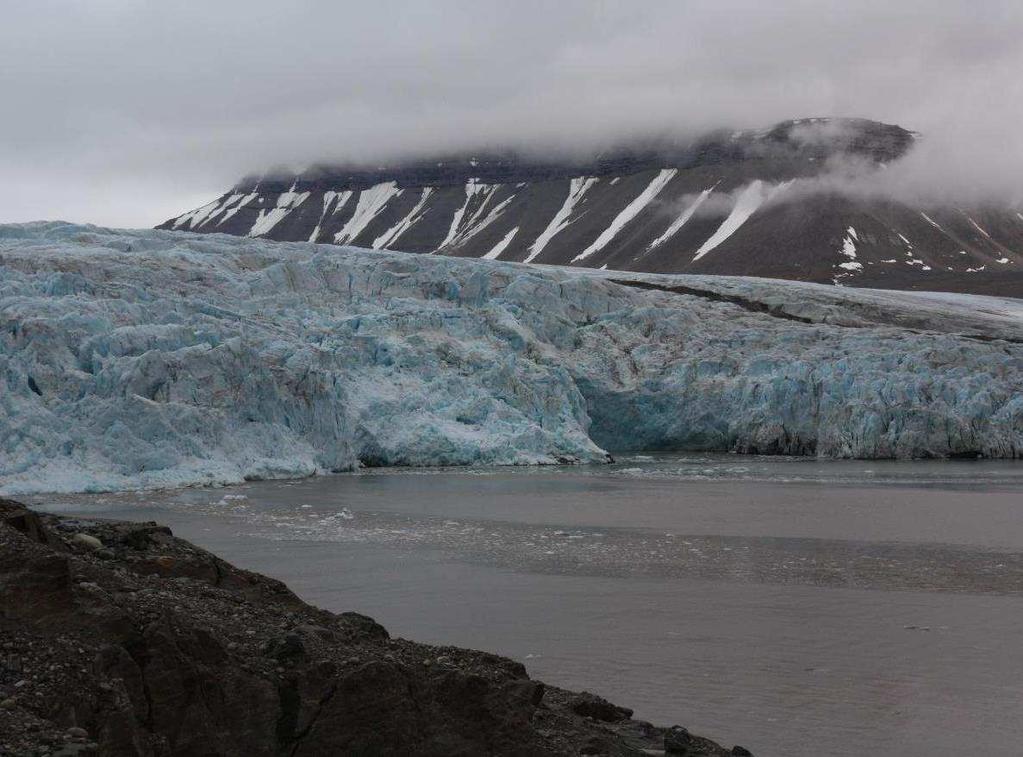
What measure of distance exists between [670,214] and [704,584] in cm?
8206

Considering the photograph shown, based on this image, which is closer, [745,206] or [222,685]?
[222,685]

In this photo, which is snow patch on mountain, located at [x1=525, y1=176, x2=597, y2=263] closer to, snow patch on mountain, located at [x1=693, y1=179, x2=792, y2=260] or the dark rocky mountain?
the dark rocky mountain

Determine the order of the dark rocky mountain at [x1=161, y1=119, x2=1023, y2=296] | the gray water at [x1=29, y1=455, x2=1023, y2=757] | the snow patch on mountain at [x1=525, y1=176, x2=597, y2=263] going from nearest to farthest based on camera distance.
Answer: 1. the gray water at [x1=29, y1=455, x2=1023, y2=757]
2. the dark rocky mountain at [x1=161, y1=119, x2=1023, y2=296]
3. the snow patch on mountain at [x1=525, y1=176, x2=597, y2=263]

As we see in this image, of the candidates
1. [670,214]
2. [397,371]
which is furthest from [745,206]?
[397,371]

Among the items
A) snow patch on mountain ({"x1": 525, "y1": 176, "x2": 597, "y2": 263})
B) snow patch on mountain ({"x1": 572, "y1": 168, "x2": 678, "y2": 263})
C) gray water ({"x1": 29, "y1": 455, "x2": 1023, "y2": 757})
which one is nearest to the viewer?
gray water ({"x1": 29, "y1": 455, "x2": 1023, "y2": 757})

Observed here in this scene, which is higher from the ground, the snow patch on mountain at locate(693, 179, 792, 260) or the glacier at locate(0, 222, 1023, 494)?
the snow patch on mountain at locate(693, 179, 792, 260)

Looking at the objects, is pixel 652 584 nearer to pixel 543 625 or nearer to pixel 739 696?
pixel 543 625

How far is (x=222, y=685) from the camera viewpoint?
390 centimetres

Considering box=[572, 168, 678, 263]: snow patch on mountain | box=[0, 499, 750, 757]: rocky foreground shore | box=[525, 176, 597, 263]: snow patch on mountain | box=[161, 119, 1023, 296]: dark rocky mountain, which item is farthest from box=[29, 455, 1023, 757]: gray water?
box=[525, 176, 597, 263]: snow patch on mountain

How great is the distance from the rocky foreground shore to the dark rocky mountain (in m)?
65.4

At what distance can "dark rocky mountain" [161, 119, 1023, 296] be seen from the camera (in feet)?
257

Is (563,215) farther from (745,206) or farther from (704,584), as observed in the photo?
(704,584)

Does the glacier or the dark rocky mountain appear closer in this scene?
the glacier

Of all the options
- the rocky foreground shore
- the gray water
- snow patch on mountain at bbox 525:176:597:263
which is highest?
snow patch on mountain at bbox 525:176:597:263
